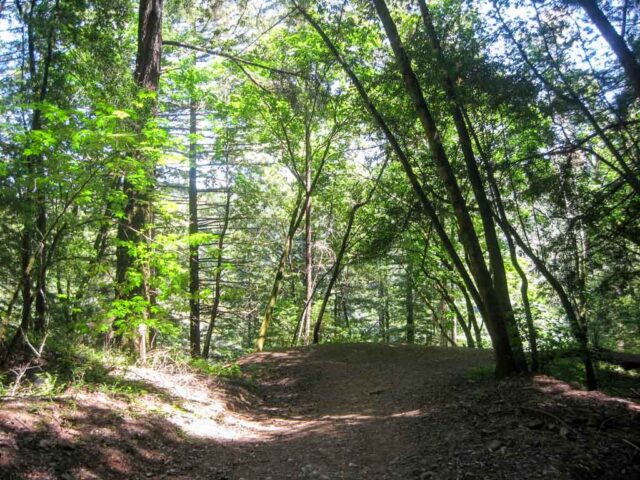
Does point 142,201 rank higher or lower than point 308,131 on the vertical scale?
lower

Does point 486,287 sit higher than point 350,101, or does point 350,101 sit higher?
point 350,101

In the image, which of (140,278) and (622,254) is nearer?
(140,278)

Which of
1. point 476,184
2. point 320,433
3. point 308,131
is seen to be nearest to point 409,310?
point 308,131

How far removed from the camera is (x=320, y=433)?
605cm

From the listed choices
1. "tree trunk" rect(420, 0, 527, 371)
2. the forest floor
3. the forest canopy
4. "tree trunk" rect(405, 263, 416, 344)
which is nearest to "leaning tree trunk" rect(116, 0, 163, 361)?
the forest canopy

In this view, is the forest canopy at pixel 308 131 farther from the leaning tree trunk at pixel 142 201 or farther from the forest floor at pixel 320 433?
the forest floor at pixel 320 433

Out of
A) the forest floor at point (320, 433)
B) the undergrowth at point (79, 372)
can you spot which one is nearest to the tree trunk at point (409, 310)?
the forest floor at point (320, 433)

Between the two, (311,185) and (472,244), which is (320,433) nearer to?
(472,244)

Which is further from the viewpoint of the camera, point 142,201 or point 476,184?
point 476,184

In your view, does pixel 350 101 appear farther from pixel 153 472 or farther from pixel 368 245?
pixel 153 472

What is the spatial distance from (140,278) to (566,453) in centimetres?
598

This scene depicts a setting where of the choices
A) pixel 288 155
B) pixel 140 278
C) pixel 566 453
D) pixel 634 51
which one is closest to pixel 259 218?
pixel 288 155

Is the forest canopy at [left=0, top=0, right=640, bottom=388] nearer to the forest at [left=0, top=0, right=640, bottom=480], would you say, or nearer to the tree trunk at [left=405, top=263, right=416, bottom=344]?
the forest at [left=0, top=0, right=640, bottom=480]

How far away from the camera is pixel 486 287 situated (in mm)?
7156
